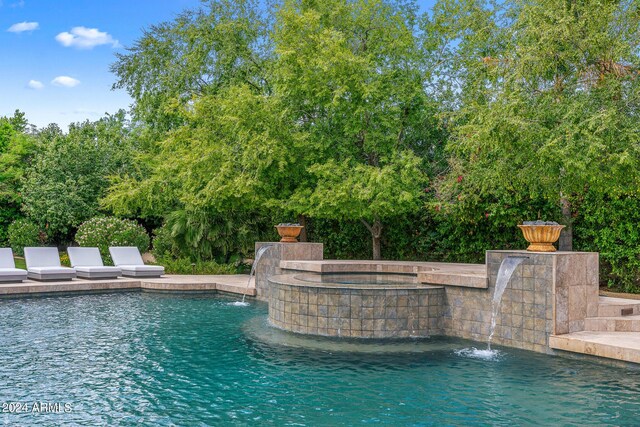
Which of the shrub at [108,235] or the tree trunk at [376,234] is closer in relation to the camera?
the tree trunk at [376,234]

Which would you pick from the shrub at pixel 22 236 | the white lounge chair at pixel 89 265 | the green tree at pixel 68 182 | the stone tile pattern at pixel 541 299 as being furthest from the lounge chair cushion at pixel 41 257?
the stone tile pattern at pixel 541 299

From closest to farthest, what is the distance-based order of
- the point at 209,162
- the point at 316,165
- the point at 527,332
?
the point at 527,332
the point at 316,165
the point at 209,162

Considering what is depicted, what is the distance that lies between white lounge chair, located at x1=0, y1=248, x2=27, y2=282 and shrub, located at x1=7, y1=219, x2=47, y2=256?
9971 millimetres

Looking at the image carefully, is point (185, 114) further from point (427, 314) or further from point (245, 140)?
point (427, 314)

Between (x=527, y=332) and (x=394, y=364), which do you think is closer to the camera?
(x=394, y=364)

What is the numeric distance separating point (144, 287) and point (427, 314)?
28.3ft

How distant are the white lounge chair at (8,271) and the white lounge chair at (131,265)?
8.36ft

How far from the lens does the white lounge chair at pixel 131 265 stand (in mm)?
16734

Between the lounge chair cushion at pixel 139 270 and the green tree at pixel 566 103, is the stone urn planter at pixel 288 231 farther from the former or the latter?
the green tree at pixel 566 103

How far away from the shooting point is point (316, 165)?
15523 mm

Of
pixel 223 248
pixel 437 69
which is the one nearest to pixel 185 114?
pixel 223 248

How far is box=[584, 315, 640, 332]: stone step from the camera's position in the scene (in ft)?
29.9

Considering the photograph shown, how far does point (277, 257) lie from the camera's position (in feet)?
47.5

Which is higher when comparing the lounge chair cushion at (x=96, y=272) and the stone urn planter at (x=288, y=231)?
the stone urn planter at (x=288, y=231)
